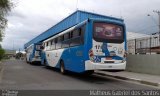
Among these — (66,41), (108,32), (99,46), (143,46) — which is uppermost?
(108,32)

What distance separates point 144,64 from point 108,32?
20.3 feet

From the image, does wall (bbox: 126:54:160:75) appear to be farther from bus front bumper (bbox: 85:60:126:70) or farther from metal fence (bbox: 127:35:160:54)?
bus front bumper (bbox: 85:60:126:70)

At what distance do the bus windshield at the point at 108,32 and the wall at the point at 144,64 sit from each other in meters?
4.49

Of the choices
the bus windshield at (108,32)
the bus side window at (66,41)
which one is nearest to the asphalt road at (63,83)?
the bus windshield at (108,32)

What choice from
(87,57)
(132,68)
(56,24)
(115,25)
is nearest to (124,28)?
(115,25)

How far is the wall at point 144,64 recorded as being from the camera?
18.7m

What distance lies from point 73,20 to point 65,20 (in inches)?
136

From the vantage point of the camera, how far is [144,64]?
65.9ft

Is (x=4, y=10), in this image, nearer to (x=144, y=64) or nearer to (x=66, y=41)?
(x=66, y=41)

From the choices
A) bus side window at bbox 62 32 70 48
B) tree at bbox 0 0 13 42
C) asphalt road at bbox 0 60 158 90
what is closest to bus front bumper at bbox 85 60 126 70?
asphalt road at bbox 0 60 158 90

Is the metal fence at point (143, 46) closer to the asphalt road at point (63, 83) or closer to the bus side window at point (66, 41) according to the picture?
the bus side window at point (66, 41)

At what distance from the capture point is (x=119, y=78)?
1716 cm

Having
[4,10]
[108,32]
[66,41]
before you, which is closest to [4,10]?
[4,10]

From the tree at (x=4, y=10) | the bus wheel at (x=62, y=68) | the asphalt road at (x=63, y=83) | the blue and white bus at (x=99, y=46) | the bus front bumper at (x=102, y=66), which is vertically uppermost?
the tree at (x=4, y=10)
